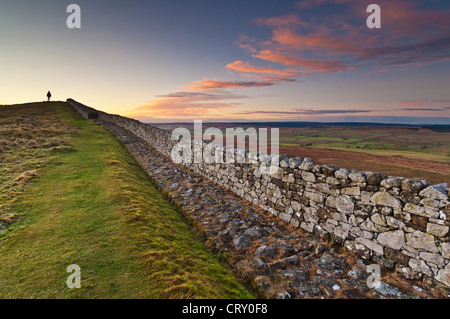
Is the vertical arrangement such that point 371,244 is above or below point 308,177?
below

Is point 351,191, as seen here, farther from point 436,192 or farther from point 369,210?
point 436,192

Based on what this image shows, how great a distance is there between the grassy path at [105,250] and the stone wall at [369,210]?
11.0 feet

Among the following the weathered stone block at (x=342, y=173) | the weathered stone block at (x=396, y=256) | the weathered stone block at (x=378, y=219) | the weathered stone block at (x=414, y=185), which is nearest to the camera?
the weathered stone block at (x=414, y=185)

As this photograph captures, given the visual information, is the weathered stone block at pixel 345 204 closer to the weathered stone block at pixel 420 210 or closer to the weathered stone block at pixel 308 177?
the weathered stone block at pixel 308 177

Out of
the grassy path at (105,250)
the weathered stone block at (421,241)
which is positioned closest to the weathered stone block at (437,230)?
the weathered stone block at (421,241)

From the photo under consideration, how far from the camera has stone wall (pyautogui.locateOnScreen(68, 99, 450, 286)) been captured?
172 inches

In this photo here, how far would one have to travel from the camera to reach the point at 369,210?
541cm

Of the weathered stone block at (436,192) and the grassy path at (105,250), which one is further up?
the weathered stone block at (436,192)

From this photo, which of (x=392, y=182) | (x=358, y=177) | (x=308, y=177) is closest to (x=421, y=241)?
(x=392, y=182)

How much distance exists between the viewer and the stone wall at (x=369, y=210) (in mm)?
4367

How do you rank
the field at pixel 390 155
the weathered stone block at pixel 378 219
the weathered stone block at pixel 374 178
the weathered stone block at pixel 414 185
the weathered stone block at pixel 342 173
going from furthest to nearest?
the field at pixel 390 155
the weathered stone block at pixel 342 173
the weathered stone block at pixel 374 178
the weathered stone block at pixel 378 219
the weathered stone block at pixel 414 185

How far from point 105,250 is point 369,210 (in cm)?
676

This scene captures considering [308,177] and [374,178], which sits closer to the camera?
[374,178]

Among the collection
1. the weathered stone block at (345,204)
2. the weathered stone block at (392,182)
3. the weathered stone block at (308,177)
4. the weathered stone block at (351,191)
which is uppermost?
the weathered stone block at (392,182)
